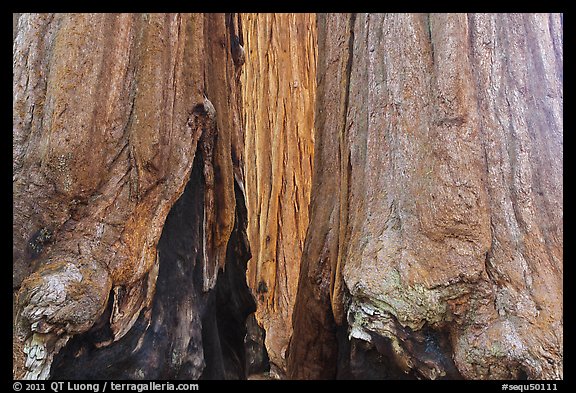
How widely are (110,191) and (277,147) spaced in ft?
15.0

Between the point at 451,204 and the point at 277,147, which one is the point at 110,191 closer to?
the point at 451,204

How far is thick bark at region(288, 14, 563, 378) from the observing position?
207 cm

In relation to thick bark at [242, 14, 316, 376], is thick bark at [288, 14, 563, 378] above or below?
below

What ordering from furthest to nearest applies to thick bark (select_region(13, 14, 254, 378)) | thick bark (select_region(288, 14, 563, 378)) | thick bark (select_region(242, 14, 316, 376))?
thick bark (select_region(242, 14, 316, 376)) < thick bark (select_region(288, 14, 563, 378)) < thick bark (select_region(13, 14, 254, 378))

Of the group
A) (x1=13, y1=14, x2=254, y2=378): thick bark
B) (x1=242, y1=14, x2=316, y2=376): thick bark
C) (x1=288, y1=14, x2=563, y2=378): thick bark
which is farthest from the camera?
(x1=242, y1=14, x2=316, y2=376): thick bark

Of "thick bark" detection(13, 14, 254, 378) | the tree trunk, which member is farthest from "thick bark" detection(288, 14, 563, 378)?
"thick bark" detection(13, 14, 254, 378)

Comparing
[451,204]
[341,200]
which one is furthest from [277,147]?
[451,204]

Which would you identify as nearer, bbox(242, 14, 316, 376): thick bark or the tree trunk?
the tree trunk

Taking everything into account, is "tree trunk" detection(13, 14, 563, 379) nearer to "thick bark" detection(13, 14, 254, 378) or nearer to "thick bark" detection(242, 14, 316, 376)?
"thick bark" detection(13, 14, 254, 378)

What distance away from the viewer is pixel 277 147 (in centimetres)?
665

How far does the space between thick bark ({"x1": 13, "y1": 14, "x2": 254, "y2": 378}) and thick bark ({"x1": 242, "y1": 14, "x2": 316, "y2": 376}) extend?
359cm

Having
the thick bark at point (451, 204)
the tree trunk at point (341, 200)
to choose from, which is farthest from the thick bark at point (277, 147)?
the thick bark at point (451, 204)

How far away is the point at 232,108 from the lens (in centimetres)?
335

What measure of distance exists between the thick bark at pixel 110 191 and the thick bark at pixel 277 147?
3.59m
